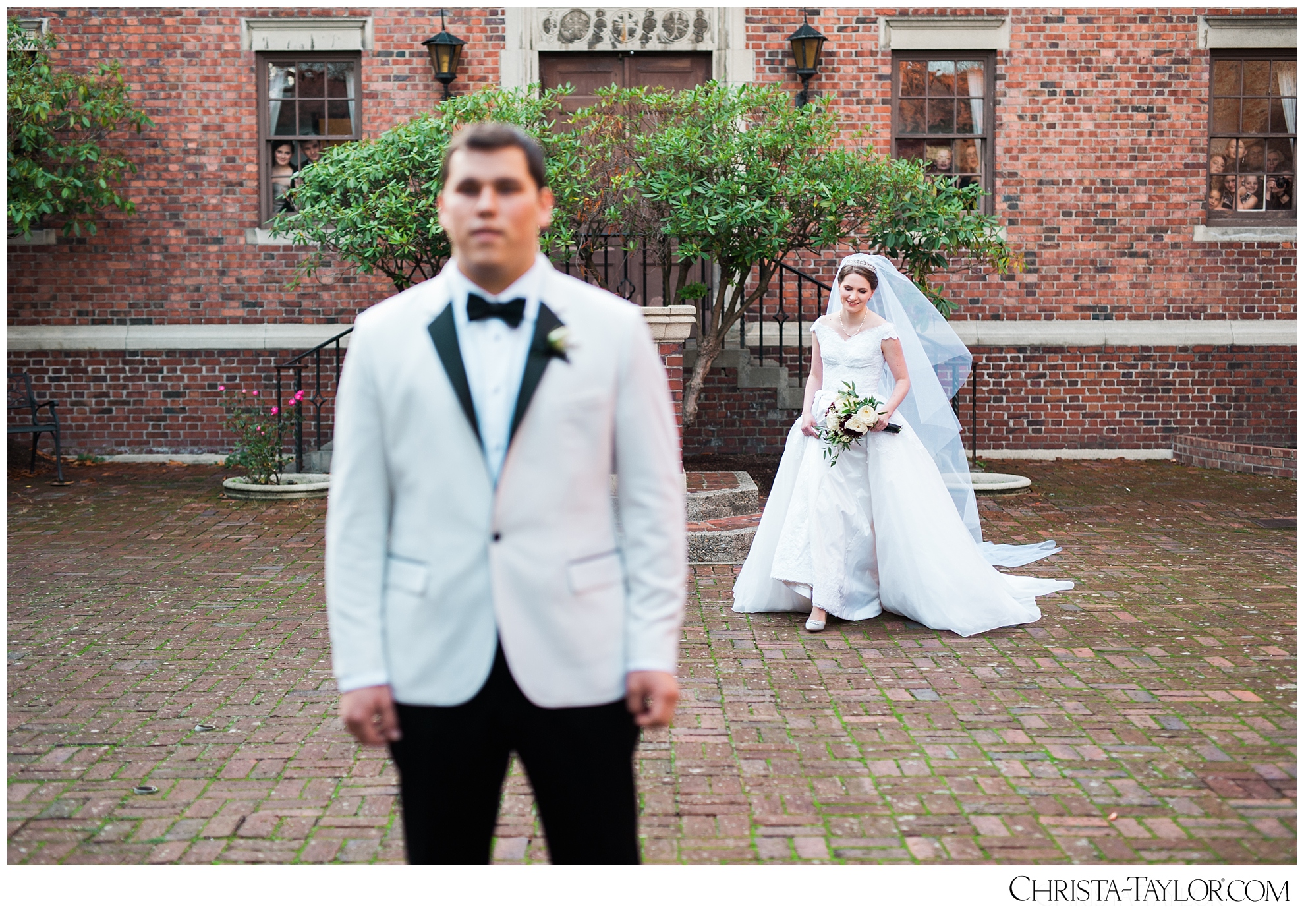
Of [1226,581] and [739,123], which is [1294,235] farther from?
[1226,581]

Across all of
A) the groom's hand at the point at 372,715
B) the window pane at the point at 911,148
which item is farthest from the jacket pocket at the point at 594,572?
the window pane at the point at 911,148

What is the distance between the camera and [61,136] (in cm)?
1205

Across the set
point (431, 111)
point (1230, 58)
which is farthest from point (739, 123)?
point (1230, 58)

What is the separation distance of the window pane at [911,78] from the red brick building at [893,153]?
1.3 inches

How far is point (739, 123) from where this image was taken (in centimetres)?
1159

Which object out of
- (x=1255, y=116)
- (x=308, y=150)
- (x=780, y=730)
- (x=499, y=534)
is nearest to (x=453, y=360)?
(x=499, y=534)

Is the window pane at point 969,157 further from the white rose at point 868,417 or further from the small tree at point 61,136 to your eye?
the small tree at point 61,136

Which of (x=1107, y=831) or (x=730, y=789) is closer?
(x=1107, y=831)

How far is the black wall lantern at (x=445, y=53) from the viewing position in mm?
11961

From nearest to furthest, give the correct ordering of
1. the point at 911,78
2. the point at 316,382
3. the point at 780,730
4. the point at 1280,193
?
the point at 780,730 → the point at 316,382 → the point at 911,78 → the point at 1280,193

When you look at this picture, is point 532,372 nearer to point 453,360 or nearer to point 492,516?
point 453,360

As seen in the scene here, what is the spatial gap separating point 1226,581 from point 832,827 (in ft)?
14.4

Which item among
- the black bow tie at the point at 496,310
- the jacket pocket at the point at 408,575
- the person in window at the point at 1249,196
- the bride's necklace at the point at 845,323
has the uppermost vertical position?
the person in window at the point at 1249,196

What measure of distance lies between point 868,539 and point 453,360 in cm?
443
